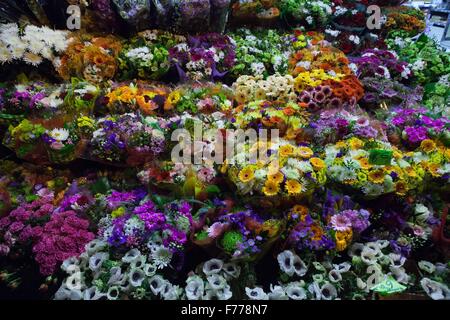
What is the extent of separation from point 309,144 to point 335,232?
0.82m

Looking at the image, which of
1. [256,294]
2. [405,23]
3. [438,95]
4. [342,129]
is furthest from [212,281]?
[405,23]

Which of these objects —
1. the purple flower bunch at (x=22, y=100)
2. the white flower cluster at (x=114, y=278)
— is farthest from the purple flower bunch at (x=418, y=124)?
the purple flower bunch at (x=22, y=100)

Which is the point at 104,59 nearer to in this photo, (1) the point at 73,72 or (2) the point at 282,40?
(1) the point at 73,72

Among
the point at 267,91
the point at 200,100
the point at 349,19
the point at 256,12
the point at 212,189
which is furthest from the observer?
the point at 349,19

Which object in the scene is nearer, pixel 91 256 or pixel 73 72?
pixel 91 256

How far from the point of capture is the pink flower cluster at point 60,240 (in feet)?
7.31

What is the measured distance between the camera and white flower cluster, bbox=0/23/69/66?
11.1ft

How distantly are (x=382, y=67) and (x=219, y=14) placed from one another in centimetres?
200

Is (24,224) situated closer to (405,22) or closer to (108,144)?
(108,144)

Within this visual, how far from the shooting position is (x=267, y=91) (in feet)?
11.2

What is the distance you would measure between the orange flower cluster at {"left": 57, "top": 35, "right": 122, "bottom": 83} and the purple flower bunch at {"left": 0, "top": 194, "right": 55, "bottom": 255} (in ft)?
4.96

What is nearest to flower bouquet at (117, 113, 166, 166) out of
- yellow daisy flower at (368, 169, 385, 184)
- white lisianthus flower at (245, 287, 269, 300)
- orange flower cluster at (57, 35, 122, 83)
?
orange flower cluster at (57, 35, 122, 83)
